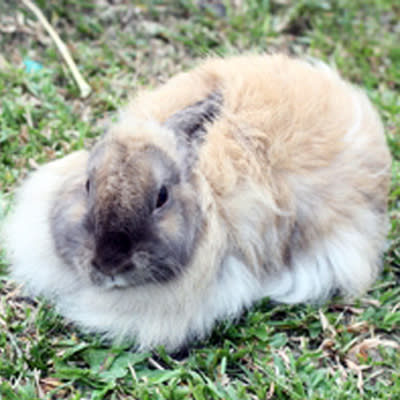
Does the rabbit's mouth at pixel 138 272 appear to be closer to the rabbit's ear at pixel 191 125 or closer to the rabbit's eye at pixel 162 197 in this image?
the rabbit's eye at pixel 162 197

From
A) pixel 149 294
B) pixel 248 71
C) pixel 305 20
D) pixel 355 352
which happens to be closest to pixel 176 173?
pixel 149 294

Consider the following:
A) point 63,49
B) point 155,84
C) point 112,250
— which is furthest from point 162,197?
point 63,49

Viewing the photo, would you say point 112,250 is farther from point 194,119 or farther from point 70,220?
point 194,119

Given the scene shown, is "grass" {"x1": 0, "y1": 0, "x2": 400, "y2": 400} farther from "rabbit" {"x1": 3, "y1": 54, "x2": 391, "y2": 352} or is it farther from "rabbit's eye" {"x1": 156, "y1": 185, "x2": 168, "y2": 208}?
"rabbit's eye" {"x1": 156, "y1": 185, "x2": 168, "y2": 208}

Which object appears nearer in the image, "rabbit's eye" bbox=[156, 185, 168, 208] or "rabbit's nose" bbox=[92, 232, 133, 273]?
"rabbit's nose" bbox=[92, 232, 133, 273]

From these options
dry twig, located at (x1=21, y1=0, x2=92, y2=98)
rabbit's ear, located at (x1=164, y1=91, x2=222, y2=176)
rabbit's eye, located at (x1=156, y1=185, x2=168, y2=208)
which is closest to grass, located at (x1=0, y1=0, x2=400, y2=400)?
dry twig, located at (x1=21, y1=0, x2=92, y2=98)
